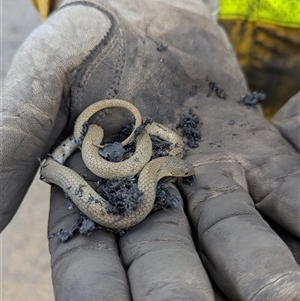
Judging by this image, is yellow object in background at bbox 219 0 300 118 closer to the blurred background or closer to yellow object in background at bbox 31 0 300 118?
yellow object in background at bbox 31 0 300 118

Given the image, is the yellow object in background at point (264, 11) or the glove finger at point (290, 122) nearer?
the glove finger at point (290, 122)

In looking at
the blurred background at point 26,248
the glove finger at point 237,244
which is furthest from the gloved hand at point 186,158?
the blurred background at point 26,248

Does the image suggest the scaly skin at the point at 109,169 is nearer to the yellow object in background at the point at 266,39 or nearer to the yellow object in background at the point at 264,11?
the yellow object in background at the point at 266,39

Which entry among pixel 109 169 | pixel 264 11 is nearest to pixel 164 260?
pixel 109 169

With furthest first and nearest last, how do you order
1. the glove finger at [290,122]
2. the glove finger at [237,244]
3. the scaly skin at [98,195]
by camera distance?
1. the glove finger at [290,122]
2. the scaly skin at [98,195]
3. the glove finger at [237,244]

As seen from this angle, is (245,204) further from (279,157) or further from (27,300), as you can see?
(27,300)

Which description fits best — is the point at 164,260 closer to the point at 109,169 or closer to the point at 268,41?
the point at 109,169
